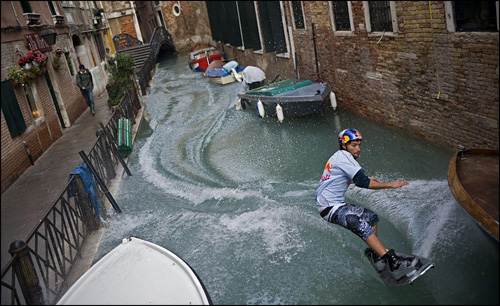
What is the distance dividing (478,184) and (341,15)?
21.9 feet

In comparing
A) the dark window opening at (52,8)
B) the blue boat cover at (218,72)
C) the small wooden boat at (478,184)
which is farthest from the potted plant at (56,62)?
the small wooden boat at (478,184)

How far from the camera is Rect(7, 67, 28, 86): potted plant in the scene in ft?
32.5

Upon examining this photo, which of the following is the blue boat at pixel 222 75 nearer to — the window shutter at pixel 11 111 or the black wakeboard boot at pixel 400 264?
the window shutter at pixel 11 111

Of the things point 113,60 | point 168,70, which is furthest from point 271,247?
point 168,70

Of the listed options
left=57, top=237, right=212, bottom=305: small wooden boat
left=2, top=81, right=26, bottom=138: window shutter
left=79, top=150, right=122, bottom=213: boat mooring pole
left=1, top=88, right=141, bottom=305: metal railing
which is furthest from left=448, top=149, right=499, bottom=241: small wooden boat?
left=2, top=81, right=26, bottom=138: window shutter

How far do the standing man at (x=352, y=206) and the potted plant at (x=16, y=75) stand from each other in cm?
798

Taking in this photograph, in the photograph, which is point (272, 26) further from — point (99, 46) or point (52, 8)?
point (99, 46)

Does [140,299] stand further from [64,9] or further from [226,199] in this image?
[64,9]

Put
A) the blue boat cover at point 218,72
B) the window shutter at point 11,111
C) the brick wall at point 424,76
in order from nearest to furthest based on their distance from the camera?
the brick wall at point 424,76 < the window shutter at point 11,111 < the blue boat cover at point 218,72

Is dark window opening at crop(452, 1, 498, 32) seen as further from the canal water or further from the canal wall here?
the canal water

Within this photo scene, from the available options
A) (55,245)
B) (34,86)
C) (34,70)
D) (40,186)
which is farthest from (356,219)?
(34,86)

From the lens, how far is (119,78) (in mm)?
13906

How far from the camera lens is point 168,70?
26.5 m

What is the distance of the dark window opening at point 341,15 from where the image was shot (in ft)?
32.6
